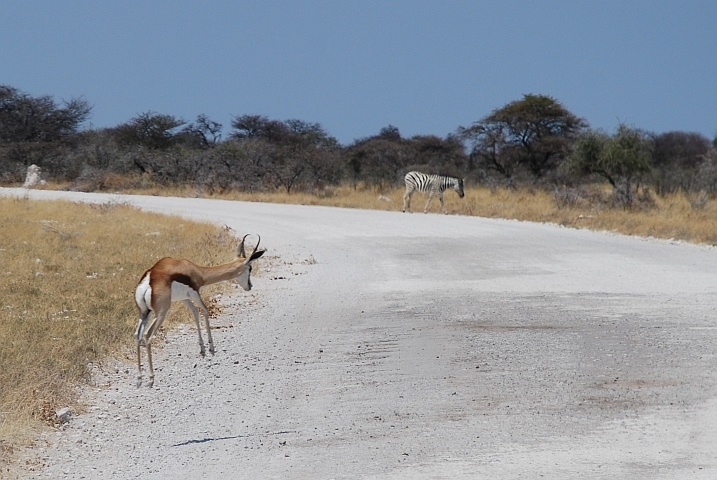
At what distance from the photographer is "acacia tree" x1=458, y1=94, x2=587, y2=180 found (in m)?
49.7

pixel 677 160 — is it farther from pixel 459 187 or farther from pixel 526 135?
pixel 459 187

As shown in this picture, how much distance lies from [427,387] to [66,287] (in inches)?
317

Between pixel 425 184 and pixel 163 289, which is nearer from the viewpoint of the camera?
pixel 163 289

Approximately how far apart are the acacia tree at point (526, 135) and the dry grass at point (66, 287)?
84.7 ft

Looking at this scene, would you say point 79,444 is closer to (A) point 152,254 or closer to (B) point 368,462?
(B) point 368,462

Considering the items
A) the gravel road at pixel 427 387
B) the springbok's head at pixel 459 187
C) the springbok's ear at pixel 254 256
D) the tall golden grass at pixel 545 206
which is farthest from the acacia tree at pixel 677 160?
the springbok's ear at pixel 254 256

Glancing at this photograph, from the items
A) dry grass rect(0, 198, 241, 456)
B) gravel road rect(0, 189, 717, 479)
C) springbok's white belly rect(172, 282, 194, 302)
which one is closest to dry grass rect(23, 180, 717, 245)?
gravel road rect(0, 189, 717, 479)

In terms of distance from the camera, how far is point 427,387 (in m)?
8.73

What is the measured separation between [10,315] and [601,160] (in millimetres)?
28143

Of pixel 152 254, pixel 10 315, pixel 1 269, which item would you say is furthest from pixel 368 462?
pixel 152 254

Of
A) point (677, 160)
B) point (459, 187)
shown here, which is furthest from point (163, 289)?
point (677, 160)

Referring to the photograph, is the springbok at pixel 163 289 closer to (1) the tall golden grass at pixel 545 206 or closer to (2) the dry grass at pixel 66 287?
(2) the dry grass at pixel 66 287

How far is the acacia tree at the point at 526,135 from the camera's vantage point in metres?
49.7

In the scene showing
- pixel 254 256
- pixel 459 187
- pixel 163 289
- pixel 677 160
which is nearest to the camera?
pixel 163 289
